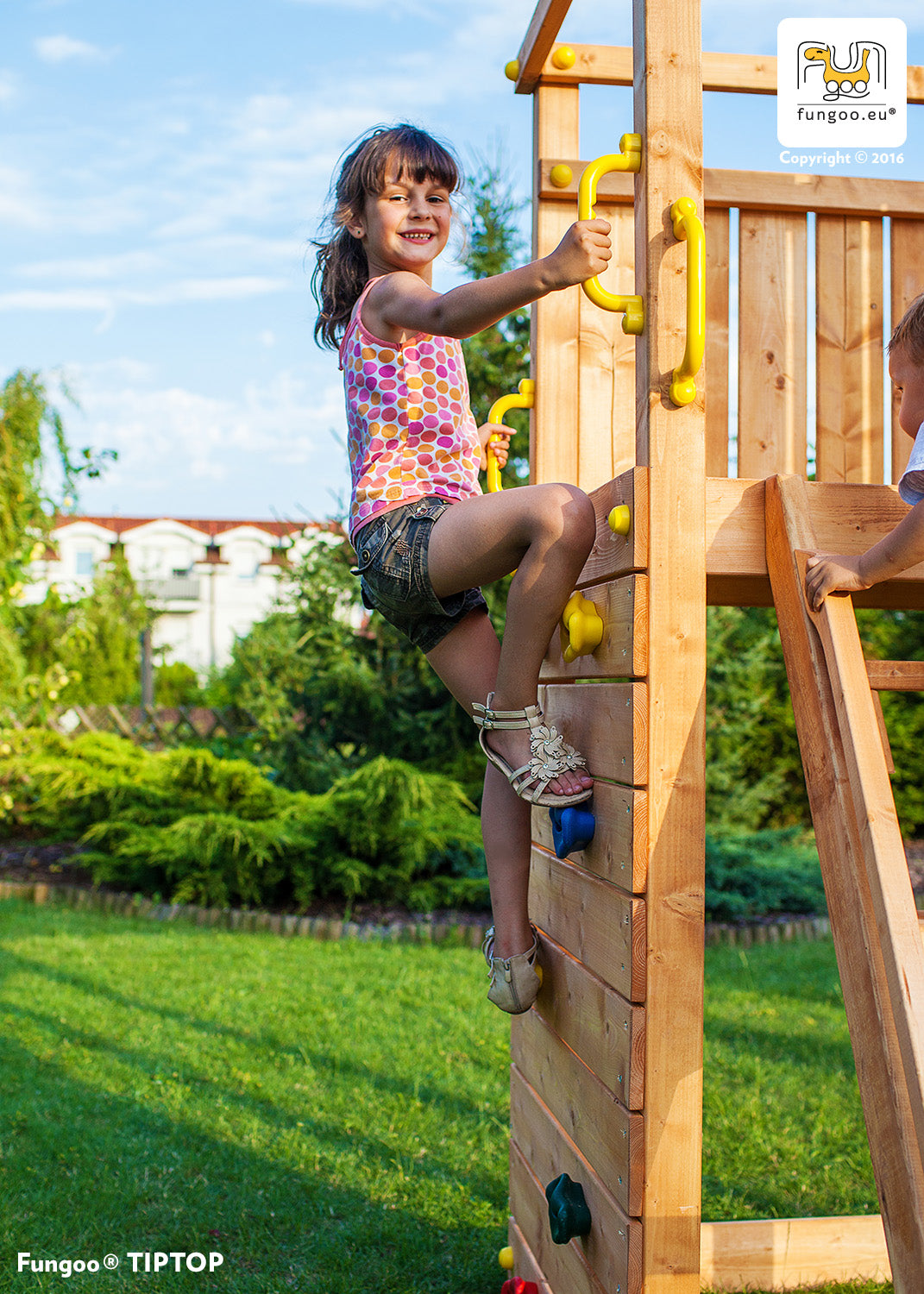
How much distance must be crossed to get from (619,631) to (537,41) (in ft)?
5.71

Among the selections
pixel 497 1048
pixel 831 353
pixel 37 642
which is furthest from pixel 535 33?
pixel 37 642

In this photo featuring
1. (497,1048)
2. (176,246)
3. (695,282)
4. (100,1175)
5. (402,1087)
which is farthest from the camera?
(176,246)

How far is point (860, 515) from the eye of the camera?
1.98m

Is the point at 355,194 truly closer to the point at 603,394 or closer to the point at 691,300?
the point at 691,300

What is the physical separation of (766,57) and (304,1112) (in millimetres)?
3730

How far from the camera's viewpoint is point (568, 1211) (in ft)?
6.28

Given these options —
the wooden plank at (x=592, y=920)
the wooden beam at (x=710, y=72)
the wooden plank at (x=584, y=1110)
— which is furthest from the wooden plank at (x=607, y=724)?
the wooden beam at (x=710, y=72)

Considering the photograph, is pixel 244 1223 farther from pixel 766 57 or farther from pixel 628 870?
pixel 766 57

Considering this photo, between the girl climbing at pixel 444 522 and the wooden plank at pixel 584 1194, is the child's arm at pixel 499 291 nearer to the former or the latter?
the girl climbing at pixel 444 522

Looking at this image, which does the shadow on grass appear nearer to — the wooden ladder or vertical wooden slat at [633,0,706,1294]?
vertical wooden slat at [633,0,706,1294]

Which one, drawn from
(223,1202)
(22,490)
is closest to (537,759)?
(223,1202)

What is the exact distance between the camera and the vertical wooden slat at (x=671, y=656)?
1.69m

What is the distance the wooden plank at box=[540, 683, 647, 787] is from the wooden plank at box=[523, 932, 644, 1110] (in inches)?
15.7

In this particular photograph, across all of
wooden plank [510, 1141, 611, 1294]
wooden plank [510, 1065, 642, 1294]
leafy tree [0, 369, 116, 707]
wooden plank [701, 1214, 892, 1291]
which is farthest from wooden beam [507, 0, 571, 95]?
leafy tree [0, 369, 116, 707]
